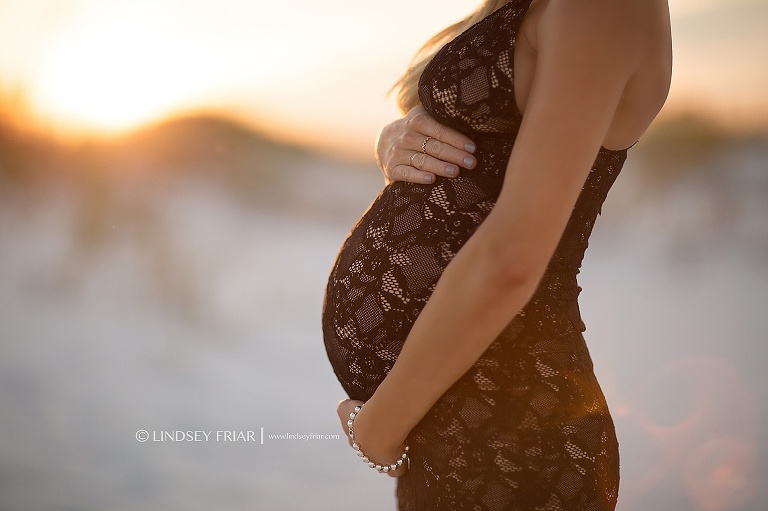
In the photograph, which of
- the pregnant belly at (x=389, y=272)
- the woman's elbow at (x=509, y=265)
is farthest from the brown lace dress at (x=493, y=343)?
the woman's elbow at (x=509, y=265)

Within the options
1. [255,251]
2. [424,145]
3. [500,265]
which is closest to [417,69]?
[424,145]

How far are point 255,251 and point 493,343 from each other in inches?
71.5

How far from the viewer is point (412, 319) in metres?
A: 0.81

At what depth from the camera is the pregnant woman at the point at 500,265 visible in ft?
2.17

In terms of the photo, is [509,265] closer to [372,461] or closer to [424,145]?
[424,145]

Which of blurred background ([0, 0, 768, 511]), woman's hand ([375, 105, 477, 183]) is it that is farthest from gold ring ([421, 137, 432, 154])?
blurred background ([0, 0, 768, 511])

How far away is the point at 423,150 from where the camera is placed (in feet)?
2.77

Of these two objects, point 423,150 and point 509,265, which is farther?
point 423,150

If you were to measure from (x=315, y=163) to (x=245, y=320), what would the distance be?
2.03 feet

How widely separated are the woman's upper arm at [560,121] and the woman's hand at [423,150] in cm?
13

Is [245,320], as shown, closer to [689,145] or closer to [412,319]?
[689,145]

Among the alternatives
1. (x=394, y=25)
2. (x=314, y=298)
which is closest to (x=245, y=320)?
(x=314, y=298)

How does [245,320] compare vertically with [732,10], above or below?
below

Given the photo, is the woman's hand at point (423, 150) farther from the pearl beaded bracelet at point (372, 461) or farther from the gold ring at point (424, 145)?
the pearl beaded bracelet at point (372, 461)
